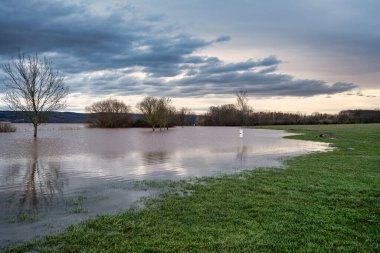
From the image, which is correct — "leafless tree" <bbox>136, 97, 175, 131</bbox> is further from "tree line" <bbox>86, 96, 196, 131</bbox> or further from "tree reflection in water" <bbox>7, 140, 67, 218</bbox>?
"tree reflection in water" <bbox>7, 140, 67, 218</bbox>

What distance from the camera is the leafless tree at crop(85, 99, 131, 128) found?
82600 mm

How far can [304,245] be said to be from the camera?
5.21 meters

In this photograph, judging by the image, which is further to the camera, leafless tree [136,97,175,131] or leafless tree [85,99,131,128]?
leafless tree [85,99,131,128]

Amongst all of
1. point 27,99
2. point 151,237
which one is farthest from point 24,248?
point 27,99

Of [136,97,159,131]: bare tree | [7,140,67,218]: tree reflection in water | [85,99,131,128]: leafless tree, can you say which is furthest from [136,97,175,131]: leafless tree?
[7,140,67,218]: tree reflection in water

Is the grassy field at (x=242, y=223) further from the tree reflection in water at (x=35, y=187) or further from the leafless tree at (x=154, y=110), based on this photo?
the leafless tree at (x=154, y=110)

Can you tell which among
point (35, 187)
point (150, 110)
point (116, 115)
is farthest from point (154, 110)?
point (35, 187)

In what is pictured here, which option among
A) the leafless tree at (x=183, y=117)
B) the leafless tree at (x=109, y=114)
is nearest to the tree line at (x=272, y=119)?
the leafless tree at (x=183, y=117)

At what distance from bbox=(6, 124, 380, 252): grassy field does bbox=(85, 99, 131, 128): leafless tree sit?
7559 cm

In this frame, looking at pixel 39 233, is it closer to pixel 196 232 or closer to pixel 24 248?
pixel 24 248

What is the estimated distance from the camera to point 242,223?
624 cm

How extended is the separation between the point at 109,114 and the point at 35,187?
2971 inches

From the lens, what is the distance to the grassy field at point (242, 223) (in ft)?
16.9

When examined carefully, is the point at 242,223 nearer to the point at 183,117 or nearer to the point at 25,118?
the point at 25,118
